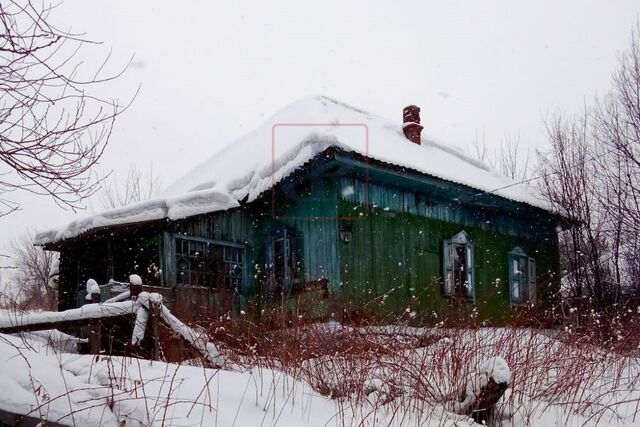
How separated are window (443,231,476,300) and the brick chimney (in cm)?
266

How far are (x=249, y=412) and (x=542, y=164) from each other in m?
12.8

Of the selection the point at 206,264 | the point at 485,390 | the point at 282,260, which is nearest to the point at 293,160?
the point at 282,260

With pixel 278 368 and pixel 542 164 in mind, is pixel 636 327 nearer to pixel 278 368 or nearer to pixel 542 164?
pixel 278 368

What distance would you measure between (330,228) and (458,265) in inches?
143

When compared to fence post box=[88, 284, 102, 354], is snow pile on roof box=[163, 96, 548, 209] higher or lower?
higher

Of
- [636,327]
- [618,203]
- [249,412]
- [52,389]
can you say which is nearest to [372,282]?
[636,327]

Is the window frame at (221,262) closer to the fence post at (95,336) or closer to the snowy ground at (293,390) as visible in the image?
the fence post at (95,336)

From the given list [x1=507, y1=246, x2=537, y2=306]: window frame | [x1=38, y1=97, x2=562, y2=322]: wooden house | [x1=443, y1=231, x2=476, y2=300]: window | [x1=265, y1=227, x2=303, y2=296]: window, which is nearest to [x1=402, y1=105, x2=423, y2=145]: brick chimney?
[x1=38, y1=97, x2=562, y2=322]: wooden house

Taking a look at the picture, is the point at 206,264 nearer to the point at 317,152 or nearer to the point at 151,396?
the point at 317,152

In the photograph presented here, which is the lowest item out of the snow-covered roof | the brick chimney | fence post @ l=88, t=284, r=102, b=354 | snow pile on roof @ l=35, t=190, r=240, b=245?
fence post @ l=88, t=284, r=102, b=354

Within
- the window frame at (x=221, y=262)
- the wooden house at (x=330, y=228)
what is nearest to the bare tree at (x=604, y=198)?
the wooden house at (x=330, y=228)

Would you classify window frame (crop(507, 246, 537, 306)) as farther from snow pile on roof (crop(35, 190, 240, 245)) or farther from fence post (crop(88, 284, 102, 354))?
fence post (crop(88, 284, 102, 354))

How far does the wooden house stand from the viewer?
10672 millimetres

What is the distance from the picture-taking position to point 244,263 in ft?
40.7
